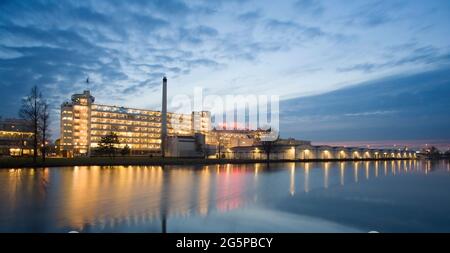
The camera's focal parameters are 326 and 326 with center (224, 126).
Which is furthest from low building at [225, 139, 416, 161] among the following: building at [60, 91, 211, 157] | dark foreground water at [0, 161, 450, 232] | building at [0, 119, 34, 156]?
dark foreground water at [0, 161, 450, 232]

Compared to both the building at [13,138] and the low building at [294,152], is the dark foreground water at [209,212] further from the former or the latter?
the building at [13,138]

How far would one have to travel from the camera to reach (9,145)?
118 m

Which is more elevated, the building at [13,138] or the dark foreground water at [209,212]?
the building at [13,138]

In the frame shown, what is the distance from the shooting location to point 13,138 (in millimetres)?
122562


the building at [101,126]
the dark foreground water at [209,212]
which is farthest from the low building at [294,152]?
the dark foreground water at [209,212]

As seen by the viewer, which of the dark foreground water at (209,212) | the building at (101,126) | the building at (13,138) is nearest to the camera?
the dark foreground water at (209,212)

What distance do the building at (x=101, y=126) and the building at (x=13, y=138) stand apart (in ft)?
42.2

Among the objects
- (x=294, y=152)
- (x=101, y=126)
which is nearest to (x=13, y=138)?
(x=101, y=126)

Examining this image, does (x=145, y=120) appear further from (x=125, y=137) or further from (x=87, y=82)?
(x=87, y=82)

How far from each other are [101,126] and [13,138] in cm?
3140

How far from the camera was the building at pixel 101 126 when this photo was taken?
131 metres

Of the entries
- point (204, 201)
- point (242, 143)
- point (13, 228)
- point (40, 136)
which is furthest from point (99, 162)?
point (242, 143)

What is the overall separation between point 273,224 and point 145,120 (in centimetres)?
14394

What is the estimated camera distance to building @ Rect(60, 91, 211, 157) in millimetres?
131000
